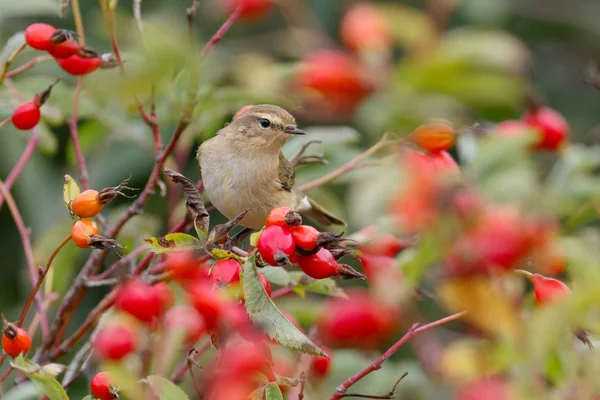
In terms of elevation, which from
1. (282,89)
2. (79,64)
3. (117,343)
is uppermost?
(79,64)

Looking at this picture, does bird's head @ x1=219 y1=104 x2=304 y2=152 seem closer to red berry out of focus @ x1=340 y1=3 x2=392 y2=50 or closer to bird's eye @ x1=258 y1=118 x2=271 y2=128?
bird's eye @ x1=258 y1=118 x2=271 y2=128

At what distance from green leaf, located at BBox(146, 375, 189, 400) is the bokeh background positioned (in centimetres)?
51

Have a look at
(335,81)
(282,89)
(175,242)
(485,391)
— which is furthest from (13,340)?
(282,89)

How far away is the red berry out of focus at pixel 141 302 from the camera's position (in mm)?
1743

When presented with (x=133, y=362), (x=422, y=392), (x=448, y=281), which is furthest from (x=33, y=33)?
(x=422, y=392)

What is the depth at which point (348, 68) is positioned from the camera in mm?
2637

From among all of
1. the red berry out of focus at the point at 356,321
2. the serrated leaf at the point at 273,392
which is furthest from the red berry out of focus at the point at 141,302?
the red berry out of focus at the point at 356,321

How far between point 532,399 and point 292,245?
2.05ft

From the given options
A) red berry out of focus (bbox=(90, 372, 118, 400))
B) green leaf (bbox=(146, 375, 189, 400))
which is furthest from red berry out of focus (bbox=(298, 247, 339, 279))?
red berry out of focus (bbox=(90, 372, 118, 400))

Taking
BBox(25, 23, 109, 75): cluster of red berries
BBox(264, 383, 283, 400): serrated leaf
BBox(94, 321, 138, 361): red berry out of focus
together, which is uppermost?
BBox(25, 23, 109, 75): cluster of red berries

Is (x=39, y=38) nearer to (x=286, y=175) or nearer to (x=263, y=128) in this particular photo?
(x=286, y=175)

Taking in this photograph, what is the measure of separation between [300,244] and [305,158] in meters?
0.94

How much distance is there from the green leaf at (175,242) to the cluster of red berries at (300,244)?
134mm

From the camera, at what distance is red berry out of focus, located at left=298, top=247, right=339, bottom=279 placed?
1.71m
